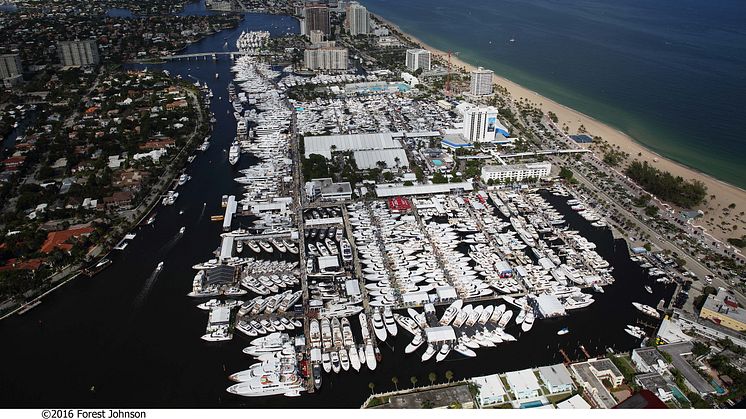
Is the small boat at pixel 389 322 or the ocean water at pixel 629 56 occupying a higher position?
the ocean water at pixel 629 56

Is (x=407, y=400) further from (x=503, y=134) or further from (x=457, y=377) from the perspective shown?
(x=503, y=134)

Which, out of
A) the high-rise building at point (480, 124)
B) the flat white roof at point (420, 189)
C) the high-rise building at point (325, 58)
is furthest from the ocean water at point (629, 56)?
the flat white roof at point (420, 189)

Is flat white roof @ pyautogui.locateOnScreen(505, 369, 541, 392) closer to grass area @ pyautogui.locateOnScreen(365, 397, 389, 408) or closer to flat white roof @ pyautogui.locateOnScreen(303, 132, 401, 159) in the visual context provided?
grass area @ pyautogui.locateOnScreen(365, 397, 389, 408)

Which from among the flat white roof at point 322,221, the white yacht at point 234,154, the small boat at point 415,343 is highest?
the white yacht at point 234,154

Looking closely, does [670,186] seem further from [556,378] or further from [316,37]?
[316,37]

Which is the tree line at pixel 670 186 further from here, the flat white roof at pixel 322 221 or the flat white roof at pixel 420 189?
the flat white roof at pixel 322 221

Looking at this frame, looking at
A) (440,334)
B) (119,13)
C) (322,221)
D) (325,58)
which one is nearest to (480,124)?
(322,221)

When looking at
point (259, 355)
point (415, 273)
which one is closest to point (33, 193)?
point (259, 355)

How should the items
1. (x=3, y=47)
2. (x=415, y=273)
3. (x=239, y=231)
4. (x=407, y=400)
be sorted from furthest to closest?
(x=3, y=47) < (x=239, y=231) < (x=415, y=273) < (x=407, y=400)
